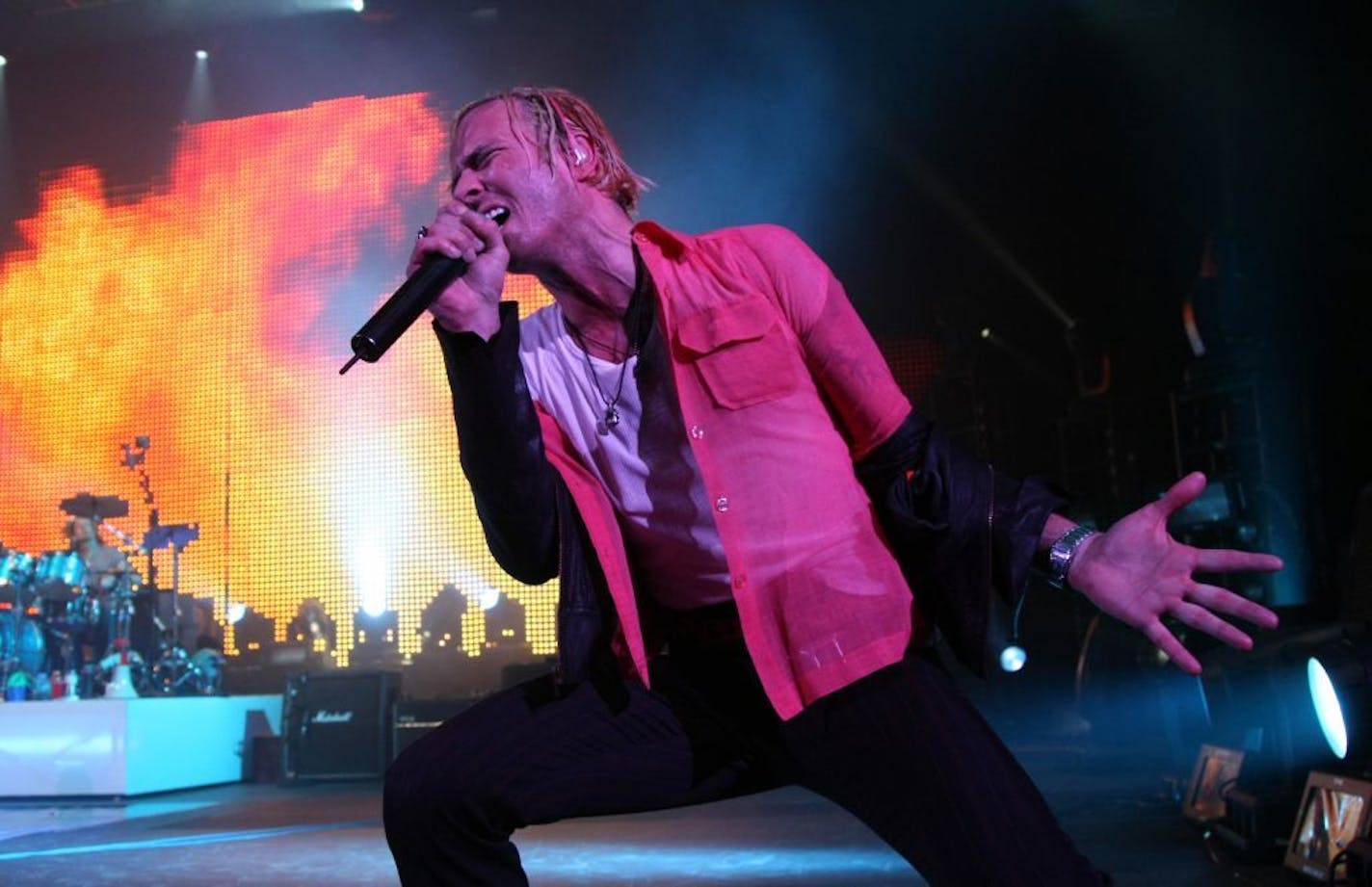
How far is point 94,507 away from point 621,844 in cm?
572

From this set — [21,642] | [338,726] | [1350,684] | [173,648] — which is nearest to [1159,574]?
[1350,684]

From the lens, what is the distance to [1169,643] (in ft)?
4.54

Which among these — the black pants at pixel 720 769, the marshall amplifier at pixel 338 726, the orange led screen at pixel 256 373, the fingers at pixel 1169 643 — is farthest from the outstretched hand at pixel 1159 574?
the orange led screen at pixel 256 373

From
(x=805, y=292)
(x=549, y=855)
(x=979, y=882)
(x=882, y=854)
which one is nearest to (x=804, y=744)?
(x=979, y=882)

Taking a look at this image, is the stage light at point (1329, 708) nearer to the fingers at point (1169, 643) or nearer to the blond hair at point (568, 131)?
the fingers at point (1169, 643)

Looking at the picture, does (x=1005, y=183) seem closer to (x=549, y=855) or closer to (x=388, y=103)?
(x=388, y=103)

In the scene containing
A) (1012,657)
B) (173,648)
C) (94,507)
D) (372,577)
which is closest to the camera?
(1012,657)

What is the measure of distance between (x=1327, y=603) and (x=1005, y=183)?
4.25 m

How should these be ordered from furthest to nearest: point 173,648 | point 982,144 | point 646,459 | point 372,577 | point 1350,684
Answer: point 372,577 < point 982,144 < point 173,648 < point 1350,684 < point 646,459

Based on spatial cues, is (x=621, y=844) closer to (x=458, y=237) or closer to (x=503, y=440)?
(x=503, y=440)

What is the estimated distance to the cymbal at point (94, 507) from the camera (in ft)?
28.4

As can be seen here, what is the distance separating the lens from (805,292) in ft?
5.17

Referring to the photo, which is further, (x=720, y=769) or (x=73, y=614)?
(x=73, y=614)

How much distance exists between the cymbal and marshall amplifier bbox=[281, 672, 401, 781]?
6.34 ft
